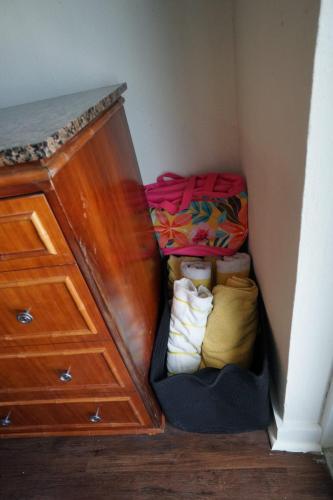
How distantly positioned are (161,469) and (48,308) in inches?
27.9

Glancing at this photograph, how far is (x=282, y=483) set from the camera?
88 centimetres

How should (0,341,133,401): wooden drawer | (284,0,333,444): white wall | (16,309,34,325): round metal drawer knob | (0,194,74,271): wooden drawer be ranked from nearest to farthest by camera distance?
(284,0,333,444): white wall
(0,194,74,271): wooden drawer
(16,309,34,325): round metal drawer knob
(0,341,133,401): wooden drawer

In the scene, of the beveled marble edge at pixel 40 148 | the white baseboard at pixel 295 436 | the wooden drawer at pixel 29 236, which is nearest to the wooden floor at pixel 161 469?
the white baseboard at pixel 295 436

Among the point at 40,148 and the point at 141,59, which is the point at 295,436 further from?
the point at 141,59

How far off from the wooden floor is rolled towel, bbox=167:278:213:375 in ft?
0.94

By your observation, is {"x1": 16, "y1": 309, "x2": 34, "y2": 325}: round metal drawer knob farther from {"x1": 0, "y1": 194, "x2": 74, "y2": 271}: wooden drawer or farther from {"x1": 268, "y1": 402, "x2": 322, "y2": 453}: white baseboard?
{"x1": 268, "y1": 402, "x2": 322, "y2": 453}: white baseboard

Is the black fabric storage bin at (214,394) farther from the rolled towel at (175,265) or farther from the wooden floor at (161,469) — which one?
the rolled towel at (175,265)

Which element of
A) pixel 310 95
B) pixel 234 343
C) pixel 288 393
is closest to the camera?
pixel 310 95

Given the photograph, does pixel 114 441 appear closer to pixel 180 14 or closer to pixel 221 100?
pixel 221 100

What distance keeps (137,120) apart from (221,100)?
29 centimetres

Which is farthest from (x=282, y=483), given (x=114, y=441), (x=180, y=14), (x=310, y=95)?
(x=180, y=14)

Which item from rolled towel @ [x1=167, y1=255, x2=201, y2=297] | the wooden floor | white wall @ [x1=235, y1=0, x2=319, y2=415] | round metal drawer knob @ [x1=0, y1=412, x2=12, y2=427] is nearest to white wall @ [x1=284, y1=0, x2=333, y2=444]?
white wall @ [x1=235, y1=0, x2=319, y2=415]

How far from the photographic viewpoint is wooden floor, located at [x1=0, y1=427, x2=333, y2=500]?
887 mm

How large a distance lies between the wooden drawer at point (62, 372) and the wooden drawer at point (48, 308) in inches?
1.8
